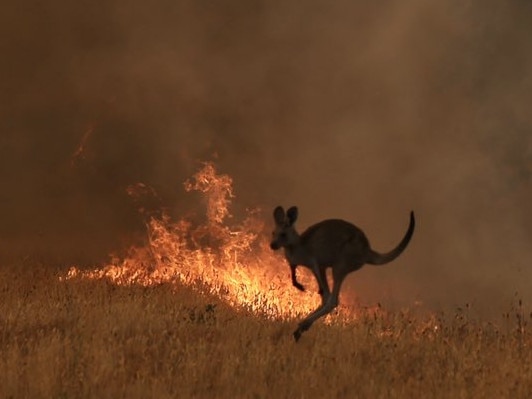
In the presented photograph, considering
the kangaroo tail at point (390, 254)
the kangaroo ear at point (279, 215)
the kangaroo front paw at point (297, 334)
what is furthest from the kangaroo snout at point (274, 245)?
the kangaroo tail at point (390, 254)

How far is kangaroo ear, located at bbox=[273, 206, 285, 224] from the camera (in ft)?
36.2

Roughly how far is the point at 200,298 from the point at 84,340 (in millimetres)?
4581

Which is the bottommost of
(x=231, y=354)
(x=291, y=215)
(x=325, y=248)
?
(x=231, y=354)

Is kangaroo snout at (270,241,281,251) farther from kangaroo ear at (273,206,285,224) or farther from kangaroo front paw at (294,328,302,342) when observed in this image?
kangaroo front paw at (294,328,302,342)

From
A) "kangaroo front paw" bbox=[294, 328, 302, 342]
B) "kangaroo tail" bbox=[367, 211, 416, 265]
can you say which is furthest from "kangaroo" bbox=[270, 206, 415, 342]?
"kangaroo front paw" bbox=[294, 328, 302, 342]

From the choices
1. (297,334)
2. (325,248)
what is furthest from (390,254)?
(297,334)

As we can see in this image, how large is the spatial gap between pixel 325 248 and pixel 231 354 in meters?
2.55

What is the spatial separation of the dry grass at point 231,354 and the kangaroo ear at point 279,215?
1490 mm

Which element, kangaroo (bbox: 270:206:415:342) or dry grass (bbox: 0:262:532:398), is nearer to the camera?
dry grass (bbox: 0:262:532:398)

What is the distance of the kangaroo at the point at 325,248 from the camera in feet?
36.0

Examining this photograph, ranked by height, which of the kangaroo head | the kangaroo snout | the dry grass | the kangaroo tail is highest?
the kangaroo head

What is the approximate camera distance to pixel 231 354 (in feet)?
29.5

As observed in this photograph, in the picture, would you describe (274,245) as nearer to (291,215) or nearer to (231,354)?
(291,215)

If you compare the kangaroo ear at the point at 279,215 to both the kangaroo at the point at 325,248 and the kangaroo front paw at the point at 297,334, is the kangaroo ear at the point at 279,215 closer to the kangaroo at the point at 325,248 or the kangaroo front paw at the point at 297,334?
the kangaroo at the point at 325,248
